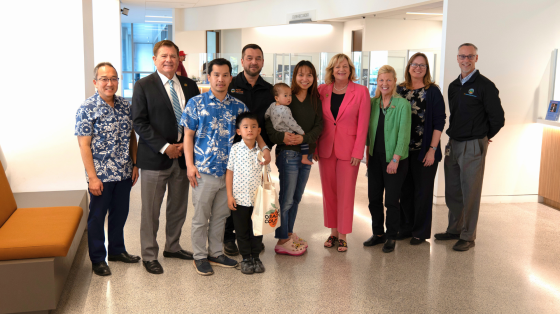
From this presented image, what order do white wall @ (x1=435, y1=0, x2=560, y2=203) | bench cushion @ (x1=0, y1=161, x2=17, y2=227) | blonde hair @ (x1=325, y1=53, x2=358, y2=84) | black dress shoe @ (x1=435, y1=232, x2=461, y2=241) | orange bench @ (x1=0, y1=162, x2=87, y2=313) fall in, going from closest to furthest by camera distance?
1. orange bench @ (x1=0, y1=162, x2=87, y2=313)
2. bench cushion @ (x1=0, y1=161, x2=17, y2=227)
3. blonde hair @ (x1=325, y1=53, x2=358, y2=84)
4. black dress shoe @ (x1=435, y1=232, x2=461, y2=241)
5. white wall @ (x1=435, y1=0, x2=560, y2=203)

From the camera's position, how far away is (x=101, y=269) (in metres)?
3.47


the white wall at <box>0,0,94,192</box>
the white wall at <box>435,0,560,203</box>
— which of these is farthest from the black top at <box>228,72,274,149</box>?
the white wall at <box>435,0,560,203</box>

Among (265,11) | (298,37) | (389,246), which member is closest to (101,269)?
(389,246)

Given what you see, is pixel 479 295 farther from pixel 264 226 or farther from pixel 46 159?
pixel 46 159

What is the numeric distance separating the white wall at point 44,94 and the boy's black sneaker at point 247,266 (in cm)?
203

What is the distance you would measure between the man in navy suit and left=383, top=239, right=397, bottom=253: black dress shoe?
6.19 feet

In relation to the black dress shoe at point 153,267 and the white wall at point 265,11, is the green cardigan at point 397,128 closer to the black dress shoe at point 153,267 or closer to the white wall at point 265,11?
the black dress shoe at point 153,267

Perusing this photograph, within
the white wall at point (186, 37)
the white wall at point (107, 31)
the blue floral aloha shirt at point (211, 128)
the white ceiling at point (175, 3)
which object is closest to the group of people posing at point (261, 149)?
the blue floral aloha shirt at point (211, 128)

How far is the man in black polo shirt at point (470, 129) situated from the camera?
4141 mm

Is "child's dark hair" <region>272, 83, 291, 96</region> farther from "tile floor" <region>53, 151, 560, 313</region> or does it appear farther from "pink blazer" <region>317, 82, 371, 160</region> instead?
"tile floor" <region>53, 151, 560, 313</region>

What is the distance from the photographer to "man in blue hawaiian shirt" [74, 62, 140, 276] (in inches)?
129

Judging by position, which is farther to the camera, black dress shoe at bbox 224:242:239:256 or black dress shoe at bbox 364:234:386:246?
black dress shoe at bbox 364:234:386:246

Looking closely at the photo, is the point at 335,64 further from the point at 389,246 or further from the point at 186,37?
the point at 186,37

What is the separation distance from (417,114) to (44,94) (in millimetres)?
3536
